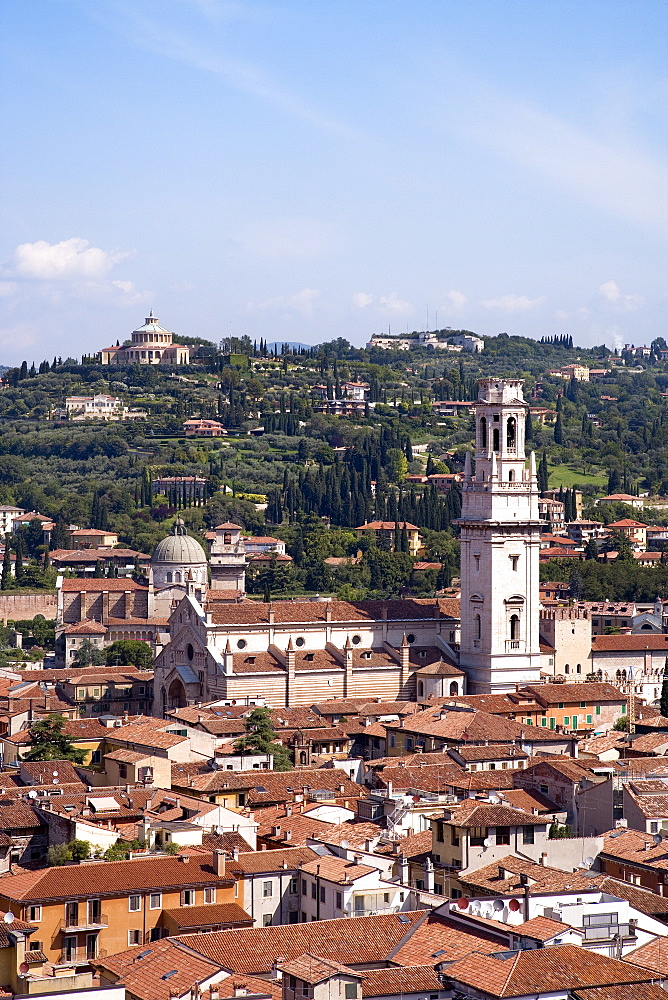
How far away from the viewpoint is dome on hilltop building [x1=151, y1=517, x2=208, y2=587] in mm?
91944

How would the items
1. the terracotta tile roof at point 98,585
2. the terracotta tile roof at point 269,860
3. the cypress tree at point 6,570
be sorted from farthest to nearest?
the cypress tree at point 6,570, the terracotta tile roof at point 98,585, the terracotta tile roof at point 269,860

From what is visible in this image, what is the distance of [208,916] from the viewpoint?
31.1 m

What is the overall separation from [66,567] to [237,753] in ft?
226

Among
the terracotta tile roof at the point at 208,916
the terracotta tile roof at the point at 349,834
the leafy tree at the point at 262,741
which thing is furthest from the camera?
the leafy tree at the point at 262,741

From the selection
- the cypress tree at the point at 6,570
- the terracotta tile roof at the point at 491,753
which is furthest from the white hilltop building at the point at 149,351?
the terracotta tile roof at the point at 491,753

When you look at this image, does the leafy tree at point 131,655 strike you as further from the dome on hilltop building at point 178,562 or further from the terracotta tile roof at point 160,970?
the terracotta tile roof at point 160,970

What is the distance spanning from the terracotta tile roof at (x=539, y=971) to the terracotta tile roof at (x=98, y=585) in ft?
229

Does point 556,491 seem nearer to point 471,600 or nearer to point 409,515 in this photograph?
point 409,515

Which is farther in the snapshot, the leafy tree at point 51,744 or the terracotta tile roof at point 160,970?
the leafy tree at point 51,744

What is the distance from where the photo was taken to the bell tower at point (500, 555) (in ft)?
199

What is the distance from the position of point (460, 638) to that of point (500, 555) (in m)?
3.37

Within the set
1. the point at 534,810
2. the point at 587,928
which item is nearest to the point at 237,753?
the point at 534,810

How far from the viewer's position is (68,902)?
1228 inches

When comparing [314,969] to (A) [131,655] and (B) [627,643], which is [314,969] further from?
(A) [131,655]
